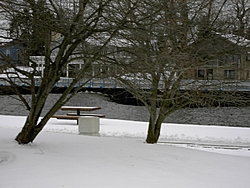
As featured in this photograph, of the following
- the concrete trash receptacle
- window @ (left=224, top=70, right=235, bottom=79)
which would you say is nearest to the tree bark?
the concrete trash receptacle

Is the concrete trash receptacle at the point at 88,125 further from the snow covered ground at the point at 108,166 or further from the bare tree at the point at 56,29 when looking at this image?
the bare tree at the point at 56,29

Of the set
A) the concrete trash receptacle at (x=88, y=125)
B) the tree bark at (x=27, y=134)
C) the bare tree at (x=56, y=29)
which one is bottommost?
the concrete trash receptacle at (x=88, y=125)

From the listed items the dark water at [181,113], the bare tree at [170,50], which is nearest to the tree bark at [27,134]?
the bare tree at [170,50]

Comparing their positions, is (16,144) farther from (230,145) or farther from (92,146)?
(230,145)

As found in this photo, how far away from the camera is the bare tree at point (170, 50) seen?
7145 millimetres

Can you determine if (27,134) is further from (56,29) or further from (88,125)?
(88,125)

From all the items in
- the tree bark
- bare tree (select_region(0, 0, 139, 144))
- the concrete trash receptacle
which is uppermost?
bare tree (select_region(0, 0, 139, 144))

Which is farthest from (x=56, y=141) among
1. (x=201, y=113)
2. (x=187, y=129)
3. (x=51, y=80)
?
(x=201, y=113)

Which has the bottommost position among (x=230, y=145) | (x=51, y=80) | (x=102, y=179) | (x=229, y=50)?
(x=230, y=145)

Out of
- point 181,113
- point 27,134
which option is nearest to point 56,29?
point 27,134

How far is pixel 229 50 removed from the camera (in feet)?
37.0

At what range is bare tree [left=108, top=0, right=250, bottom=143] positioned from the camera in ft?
23.4

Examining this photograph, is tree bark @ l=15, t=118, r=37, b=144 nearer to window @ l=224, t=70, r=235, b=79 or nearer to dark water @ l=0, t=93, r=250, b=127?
window @ l=224, t=70, r=235, b=79

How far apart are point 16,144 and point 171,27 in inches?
151
